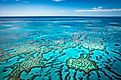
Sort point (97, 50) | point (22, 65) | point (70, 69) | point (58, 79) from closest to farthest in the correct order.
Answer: point (58, 79) < point (70, 69) < point (22, 65) < point (97, 50)

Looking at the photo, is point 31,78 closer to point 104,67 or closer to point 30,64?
point 30,64

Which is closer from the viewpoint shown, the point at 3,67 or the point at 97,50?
the point at 3,67

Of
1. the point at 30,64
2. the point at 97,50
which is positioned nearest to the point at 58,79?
the point at 30,64

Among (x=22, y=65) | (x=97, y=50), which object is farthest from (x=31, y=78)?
(x=97, y=50)

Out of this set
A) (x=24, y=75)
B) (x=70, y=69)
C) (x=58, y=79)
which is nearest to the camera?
(x=58, y=79)

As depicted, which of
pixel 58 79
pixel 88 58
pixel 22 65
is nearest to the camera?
pixel 58 79

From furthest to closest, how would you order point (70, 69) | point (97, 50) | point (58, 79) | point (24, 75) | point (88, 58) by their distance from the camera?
point (97, 50)
point (88, 58)
point (70, 69)
point (24, 75)
point (58, 79)

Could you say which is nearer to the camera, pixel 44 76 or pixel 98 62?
pixel 44 76

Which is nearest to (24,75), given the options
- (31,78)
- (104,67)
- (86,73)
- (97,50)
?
(31,78)

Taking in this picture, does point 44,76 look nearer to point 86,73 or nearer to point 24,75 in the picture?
point 24,75
